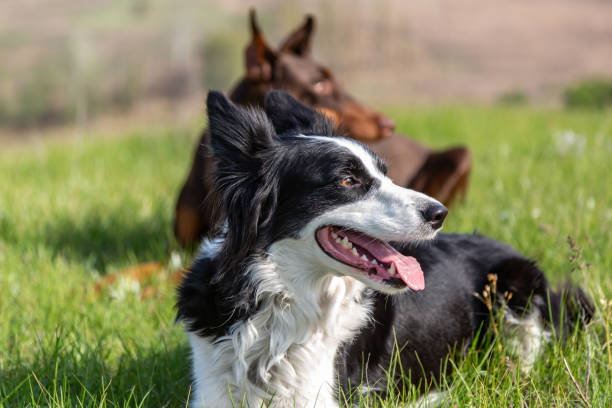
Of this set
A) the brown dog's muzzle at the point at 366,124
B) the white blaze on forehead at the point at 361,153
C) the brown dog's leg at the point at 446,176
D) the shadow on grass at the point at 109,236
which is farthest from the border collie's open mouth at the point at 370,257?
the brown dog's leg at the point at 446,176

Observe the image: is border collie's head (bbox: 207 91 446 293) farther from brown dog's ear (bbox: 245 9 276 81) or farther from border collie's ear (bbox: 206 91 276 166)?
brown dog's ear (bbox: 245 9 276 81)

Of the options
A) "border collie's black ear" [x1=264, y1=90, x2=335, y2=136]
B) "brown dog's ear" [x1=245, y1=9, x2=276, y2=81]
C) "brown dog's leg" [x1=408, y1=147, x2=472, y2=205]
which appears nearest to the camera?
"border collie's black ear" [x1=264, y1=90, x2=335, y2=136]

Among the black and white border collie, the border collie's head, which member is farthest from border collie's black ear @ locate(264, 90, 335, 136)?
the border collie's head

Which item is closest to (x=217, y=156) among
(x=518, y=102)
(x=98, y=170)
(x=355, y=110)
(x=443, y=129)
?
(x=355, y=110)

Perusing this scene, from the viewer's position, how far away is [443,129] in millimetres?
8984

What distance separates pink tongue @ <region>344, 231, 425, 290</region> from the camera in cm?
230

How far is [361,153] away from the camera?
8.13 ft

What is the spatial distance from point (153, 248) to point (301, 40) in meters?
2.23

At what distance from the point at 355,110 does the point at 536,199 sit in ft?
6.22

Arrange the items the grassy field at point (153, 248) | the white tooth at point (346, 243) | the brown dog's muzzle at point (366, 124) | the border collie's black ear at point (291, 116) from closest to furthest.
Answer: the white tooth at point (346, 243) → the grassy field at point (153, 248) → the border collie's black ear at point (291, 116) → the brown dog's muzzle at point (366, 124)

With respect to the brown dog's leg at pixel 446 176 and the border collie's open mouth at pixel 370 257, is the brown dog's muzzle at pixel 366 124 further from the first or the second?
the border collie's open mouth at pixel 370 257

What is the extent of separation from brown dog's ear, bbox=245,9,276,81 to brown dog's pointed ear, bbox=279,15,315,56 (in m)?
0.26

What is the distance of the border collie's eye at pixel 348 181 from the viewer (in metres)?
2.36

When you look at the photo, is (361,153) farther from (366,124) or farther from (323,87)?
(323,87)
